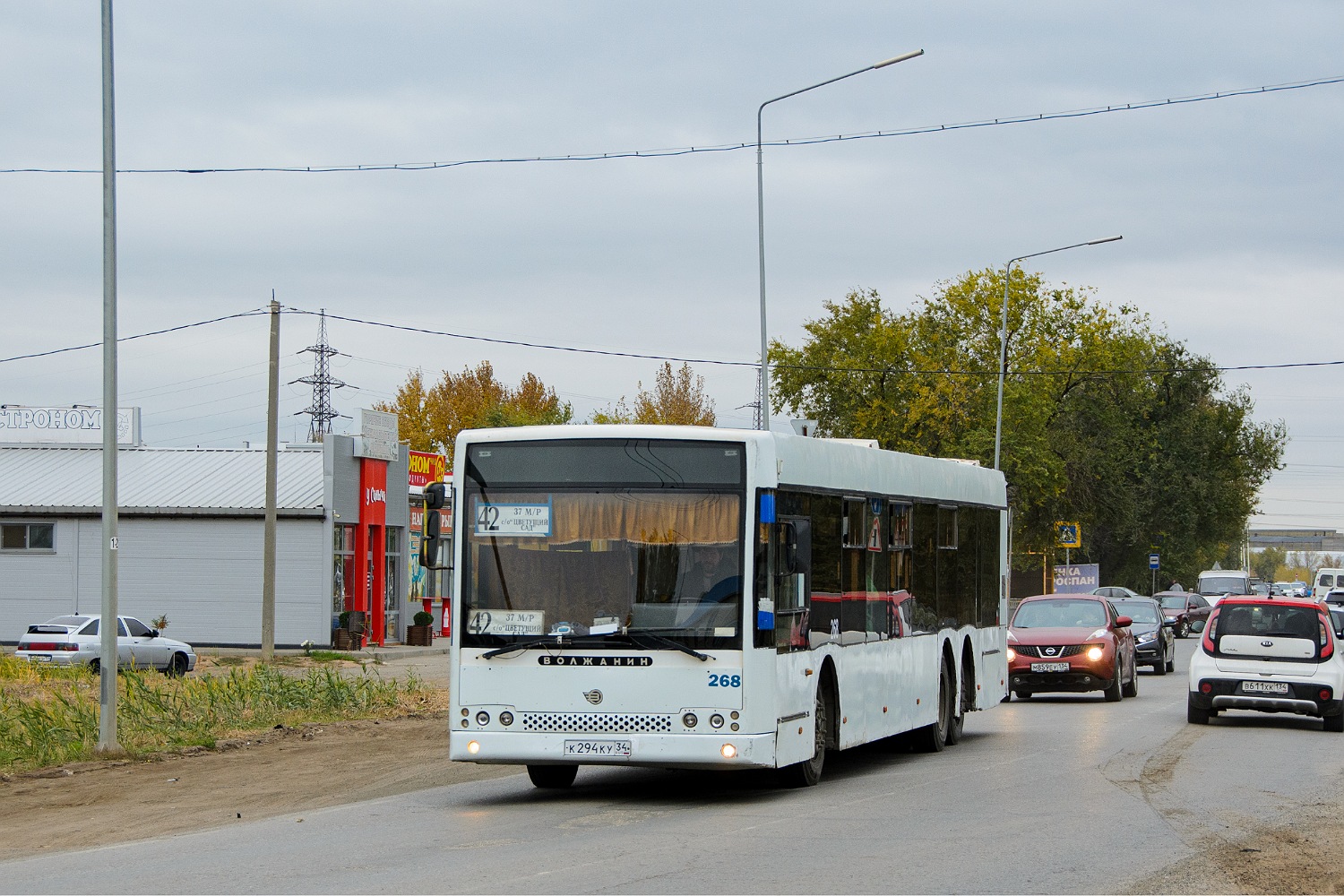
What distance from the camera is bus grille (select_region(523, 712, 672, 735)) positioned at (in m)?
12.7

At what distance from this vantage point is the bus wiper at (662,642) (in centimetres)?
1261

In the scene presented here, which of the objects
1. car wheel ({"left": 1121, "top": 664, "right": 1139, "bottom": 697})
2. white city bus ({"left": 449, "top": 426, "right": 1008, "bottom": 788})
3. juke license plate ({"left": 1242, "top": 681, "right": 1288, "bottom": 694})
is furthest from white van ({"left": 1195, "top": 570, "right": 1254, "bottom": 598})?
white city bus ({"left": 449, "top": 426, "right": 1008, "bottom": 788})

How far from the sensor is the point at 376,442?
45.8 metres

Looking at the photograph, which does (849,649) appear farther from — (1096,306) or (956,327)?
(1096,306)

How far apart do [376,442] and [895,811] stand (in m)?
34.7

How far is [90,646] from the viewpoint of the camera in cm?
3312

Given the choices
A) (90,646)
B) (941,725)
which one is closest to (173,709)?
(941,725)

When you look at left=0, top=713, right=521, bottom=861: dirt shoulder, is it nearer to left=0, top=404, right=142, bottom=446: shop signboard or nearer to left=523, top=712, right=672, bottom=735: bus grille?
left=523, top=712, right=672, bottom=735: bus grille

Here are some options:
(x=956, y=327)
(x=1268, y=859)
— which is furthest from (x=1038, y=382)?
(x=1268, y=859)

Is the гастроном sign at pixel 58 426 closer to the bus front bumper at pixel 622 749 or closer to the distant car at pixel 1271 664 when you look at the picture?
the distant car at pixel 1271 664

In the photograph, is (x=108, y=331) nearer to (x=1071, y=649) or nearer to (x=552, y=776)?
(x=552, y=776)

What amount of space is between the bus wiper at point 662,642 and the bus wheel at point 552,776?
80.4 inches

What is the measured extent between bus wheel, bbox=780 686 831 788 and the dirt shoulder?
10.1 ft

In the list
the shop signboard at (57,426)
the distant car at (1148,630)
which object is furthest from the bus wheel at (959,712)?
the shop signboard at (57,426)
